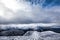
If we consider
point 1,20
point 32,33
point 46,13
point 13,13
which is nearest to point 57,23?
point 46,13

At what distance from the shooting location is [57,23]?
2.03m

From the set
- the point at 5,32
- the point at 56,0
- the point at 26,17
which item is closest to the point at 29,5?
the point at 26,17

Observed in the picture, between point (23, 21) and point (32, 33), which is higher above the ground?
point (23, 21)

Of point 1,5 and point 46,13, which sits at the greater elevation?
point 1,5

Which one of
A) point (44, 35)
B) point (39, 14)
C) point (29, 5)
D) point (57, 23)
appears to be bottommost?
point (44, 35)

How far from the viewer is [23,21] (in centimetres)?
206

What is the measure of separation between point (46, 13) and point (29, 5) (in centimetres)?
27

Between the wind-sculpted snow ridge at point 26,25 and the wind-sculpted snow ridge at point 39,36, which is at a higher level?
the wind-sculpted snow ridge at point 26,25

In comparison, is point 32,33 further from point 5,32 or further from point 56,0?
point 56,0

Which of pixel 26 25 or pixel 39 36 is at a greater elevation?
pixel 26 25

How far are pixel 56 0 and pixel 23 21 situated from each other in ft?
1.83

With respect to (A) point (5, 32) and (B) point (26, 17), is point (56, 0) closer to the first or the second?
(B) point (26, 17)

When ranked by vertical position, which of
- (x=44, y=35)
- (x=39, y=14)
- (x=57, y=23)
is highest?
(x=39, y=14)

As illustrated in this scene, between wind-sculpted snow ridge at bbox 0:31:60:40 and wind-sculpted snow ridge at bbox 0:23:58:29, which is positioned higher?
wind-sculpted snow ridge at bbox 0:23:58:29
